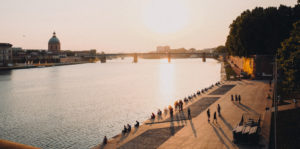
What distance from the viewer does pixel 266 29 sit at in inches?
2702

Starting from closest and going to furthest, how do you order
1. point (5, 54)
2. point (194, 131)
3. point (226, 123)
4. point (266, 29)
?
point (194, 131)
point (226, 123)
point (266, 29)
point (5, 54)

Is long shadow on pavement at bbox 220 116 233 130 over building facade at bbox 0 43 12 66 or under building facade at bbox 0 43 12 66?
under

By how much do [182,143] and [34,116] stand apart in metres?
28.6

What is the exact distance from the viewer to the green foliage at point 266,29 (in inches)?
2665

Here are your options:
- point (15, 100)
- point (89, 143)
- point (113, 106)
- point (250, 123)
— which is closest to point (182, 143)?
Result: point (250, 123)

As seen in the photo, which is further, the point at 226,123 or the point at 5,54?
the point at 5,54

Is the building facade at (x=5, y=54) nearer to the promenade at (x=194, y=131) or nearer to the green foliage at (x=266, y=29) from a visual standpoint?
the green foliage at (x=266, y=29)

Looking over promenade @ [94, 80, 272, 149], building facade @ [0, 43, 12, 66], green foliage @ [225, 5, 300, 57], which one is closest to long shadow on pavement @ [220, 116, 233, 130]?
promenade @ [94, 80, 272, 149]

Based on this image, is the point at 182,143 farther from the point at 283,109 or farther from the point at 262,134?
the point at 283,109

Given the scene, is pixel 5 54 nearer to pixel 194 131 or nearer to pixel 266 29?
pixel 266 29

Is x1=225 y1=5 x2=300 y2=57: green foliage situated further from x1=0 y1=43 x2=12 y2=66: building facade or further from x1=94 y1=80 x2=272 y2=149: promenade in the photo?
x1=0 y1=43 x2=12 y2=66: building facade

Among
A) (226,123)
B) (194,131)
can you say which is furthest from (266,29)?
(194,131)

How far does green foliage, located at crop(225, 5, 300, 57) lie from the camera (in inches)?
2665

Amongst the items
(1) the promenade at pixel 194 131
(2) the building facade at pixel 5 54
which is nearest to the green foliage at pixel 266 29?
(1) the promenade at pixel 194 131
